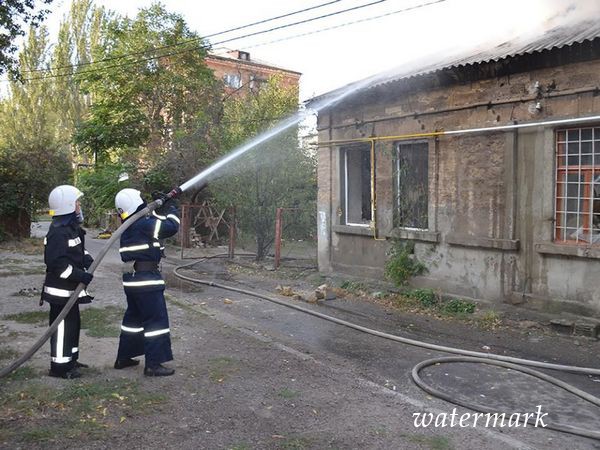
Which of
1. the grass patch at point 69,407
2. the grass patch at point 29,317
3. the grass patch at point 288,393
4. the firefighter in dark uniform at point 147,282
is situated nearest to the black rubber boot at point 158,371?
the firefighter in dark uniform at point 147,282

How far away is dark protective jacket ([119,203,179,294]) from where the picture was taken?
16.9 ft

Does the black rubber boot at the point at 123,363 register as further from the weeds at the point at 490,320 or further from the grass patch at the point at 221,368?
the weeds at the point at 490,320

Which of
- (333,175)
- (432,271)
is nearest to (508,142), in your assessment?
(432,271)

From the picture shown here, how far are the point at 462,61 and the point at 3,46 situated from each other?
844 cm

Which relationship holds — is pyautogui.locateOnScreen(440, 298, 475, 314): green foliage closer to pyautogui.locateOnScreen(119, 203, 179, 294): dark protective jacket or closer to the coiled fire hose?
the coiled fire hose

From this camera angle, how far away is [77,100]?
3738cm

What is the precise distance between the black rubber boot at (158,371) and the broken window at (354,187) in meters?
7.01

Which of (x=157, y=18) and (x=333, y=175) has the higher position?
(x=157, y=18)

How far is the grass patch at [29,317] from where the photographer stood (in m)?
7.41

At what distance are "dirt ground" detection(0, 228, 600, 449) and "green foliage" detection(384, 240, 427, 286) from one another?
0.86m

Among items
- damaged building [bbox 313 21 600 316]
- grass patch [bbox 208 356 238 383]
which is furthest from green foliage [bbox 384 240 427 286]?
grass patch [bbox 208 356 238 383]

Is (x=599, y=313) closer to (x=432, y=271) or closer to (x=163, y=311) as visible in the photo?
(x=432, y=271)

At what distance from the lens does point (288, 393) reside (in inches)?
186

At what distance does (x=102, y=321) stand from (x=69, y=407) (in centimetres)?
327
